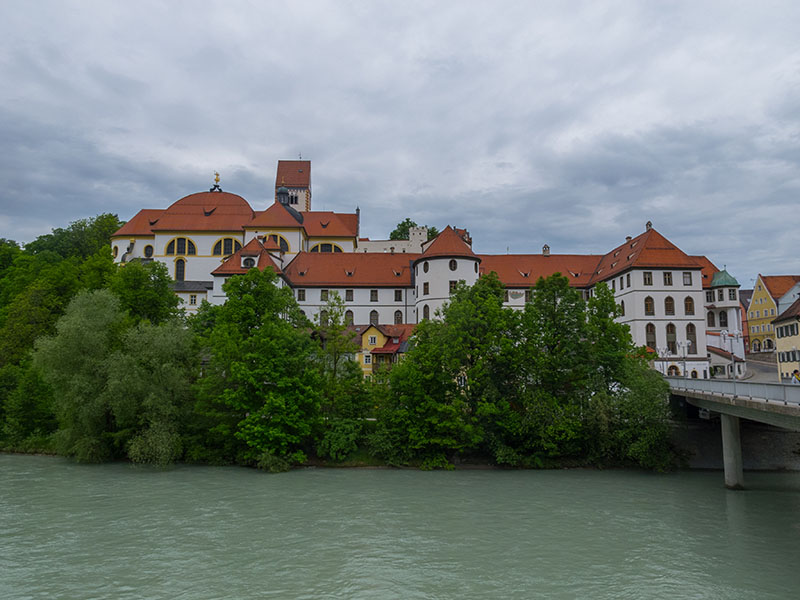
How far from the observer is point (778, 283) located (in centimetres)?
7100

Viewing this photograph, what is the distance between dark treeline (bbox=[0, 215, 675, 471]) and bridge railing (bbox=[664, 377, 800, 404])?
1701 millimetres

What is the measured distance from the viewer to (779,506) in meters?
21.6

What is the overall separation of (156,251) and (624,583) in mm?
51603

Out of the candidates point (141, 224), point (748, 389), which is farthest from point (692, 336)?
point (141, 224)

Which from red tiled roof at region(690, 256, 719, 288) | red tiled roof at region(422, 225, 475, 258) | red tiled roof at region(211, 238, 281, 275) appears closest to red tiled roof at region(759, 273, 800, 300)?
red tiled roof at region(690, 256, 719, 288)

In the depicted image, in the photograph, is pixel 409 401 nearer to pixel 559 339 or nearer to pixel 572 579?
pixel 559 339

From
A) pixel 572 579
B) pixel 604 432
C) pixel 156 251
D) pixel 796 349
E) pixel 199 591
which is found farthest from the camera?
pixel 156 251

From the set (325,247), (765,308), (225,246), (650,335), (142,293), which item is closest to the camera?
(142,293)

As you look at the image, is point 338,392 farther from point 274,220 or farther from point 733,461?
point 274,220

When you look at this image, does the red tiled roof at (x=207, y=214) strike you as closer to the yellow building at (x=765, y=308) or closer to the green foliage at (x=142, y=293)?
the green foliage at (x=142, y=293)

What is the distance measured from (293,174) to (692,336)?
62.3 meters

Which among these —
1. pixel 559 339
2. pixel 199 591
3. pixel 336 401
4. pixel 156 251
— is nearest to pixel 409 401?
pixel 336 401

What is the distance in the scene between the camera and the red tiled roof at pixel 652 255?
45.3 m

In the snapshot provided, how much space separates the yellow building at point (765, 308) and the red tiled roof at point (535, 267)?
96.0 ft
